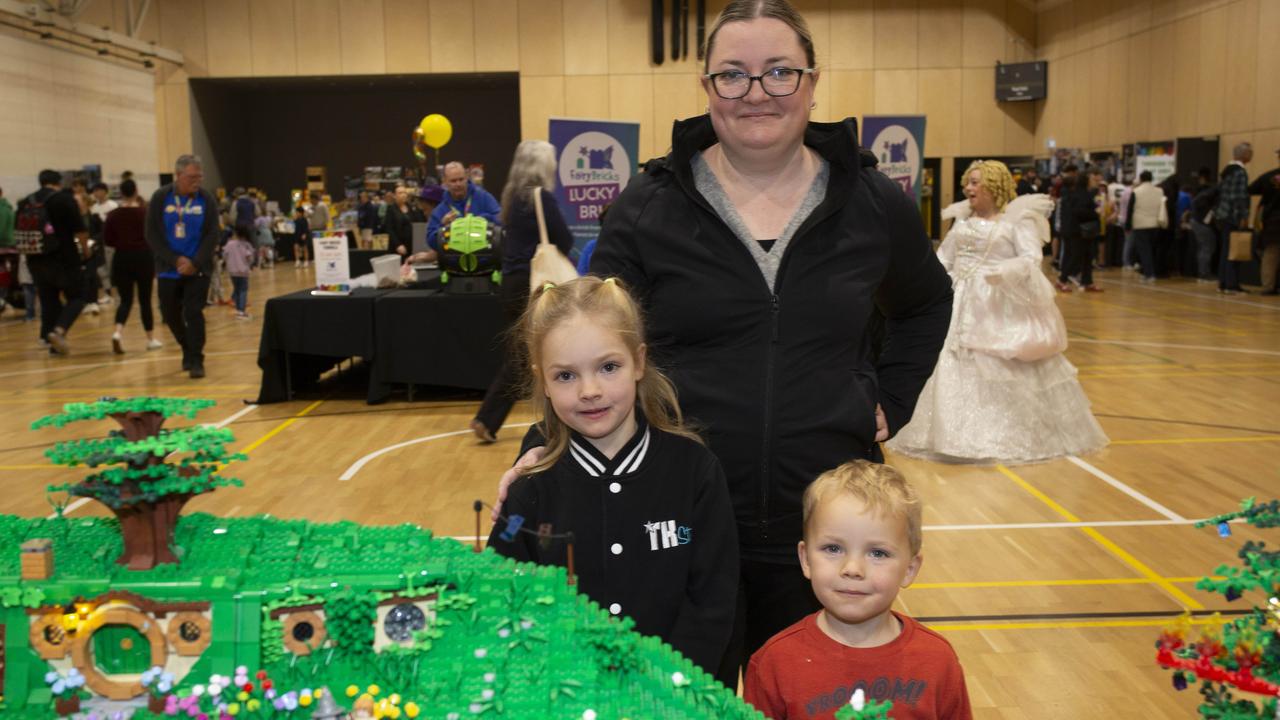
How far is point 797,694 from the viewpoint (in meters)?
2.03

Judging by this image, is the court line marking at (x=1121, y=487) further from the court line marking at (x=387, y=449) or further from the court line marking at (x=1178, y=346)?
the court line marking at (x=1178, y=346)

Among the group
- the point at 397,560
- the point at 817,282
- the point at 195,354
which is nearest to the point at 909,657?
the point at 817,282

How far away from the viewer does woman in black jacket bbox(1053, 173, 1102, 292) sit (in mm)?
17109

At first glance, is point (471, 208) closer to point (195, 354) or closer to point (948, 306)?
point (195, 354)

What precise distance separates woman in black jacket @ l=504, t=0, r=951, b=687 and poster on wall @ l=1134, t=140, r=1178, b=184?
1946 cm

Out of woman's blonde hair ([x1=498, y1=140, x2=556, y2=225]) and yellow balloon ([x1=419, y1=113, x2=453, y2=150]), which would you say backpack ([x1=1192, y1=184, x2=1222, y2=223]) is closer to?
yellow balloon ([x1=419, y1=113, x2=453, y2=150])

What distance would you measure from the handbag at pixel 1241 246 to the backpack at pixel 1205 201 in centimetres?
98

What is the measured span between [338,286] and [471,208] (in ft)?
4.19

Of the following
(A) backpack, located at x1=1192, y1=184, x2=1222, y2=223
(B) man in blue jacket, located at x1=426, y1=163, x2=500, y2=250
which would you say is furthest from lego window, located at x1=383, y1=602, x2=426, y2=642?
(A) backpack, located at x1=1192, y1=184, x2=1222, y2=223

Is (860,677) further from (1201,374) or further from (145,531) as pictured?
(1201,374)

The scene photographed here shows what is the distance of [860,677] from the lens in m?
2.04

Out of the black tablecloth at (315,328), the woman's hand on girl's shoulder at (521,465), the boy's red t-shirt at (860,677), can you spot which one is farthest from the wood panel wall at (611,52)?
the boy's red t-shirt at (860,677)

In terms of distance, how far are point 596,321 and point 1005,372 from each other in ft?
19.2

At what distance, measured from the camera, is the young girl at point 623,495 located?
82.7 inches
